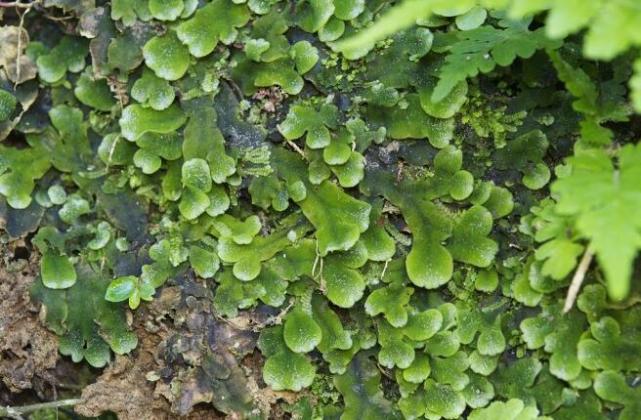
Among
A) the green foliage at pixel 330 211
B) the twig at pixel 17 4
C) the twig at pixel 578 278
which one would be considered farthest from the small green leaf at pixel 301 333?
the twig at pixel 17 4

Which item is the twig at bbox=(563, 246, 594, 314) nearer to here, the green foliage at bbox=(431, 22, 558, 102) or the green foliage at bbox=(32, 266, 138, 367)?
the green foliage at bbox=(431, 22, 558, 102)

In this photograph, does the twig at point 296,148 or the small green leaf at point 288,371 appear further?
the twig at point 296,148

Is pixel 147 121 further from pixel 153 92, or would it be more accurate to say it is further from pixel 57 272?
pixel 57 272

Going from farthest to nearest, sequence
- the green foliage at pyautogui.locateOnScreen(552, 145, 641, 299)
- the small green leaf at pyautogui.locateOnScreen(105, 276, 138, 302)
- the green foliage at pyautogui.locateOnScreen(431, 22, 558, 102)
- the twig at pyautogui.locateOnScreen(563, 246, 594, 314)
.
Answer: the small green leaf at pyautogui.locateOnScreen(105, 276, 138, 302), the green foliage at pyautogui.locateOnScreen(431, 22, 558, 102), the twig at pyautogui.locateOnScreen(563, 246, 594, 314), the green foliage at pyautogui.locateOnScreen(552, 145, 641, 299)

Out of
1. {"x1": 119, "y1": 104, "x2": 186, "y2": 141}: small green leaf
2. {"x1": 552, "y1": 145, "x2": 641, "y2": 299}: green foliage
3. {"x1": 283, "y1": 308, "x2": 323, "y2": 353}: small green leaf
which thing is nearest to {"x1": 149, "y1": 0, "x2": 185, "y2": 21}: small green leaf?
{"x1": 119, "y1": 104, "x2": 186, "y2": 141}: small green leaf

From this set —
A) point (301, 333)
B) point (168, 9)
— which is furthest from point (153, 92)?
point (301, 333)

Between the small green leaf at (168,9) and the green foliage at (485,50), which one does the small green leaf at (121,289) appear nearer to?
the small green leaf at (168,9)

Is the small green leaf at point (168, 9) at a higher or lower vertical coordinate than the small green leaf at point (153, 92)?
higher

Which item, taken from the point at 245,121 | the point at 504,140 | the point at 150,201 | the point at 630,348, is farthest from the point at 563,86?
the point at 150,201

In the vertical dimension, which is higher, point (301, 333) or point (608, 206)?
point (608, 206)

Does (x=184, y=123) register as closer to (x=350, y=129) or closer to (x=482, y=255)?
(x=350, y=129)

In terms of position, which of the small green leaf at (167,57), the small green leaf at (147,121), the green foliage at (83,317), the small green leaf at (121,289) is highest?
the small green leaf at (167,57)

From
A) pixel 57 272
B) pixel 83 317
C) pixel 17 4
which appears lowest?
pixel 83 317

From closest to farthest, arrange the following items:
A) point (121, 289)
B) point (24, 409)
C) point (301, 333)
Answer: point (301, 333) < point (121, 289) < point (24, 409)
